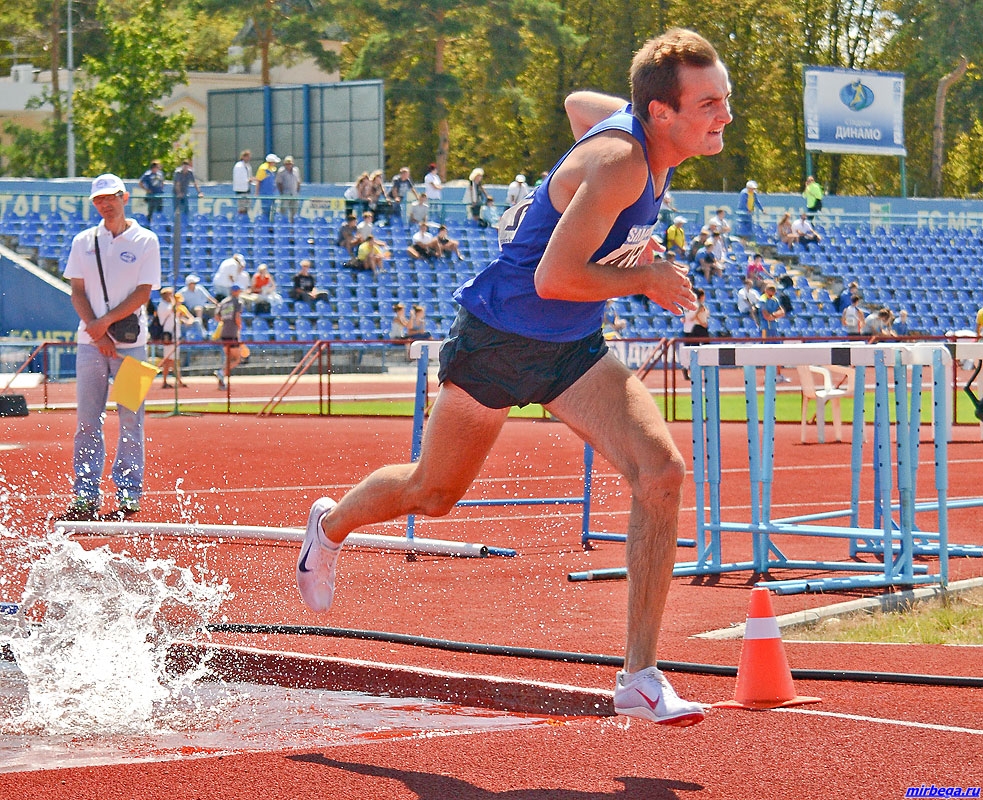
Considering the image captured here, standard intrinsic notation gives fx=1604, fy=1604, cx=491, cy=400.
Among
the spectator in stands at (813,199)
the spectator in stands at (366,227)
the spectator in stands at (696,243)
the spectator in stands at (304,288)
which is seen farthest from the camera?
the spectator in stands at (813,199)

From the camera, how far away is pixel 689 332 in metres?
31.4

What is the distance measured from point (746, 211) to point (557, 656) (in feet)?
122

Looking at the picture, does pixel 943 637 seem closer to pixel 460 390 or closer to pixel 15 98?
pixel 460 390

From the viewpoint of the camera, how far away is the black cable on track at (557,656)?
5608mm

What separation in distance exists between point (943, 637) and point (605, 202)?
3.12 metres

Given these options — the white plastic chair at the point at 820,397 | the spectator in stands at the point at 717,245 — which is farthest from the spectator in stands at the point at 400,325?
the white plastic chair at the point at 820,397

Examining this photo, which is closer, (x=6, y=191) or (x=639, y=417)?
(x=639, y=417)

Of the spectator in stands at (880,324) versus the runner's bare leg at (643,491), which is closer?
the runner's bare leg at (643,491)

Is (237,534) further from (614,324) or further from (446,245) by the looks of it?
(446,245)

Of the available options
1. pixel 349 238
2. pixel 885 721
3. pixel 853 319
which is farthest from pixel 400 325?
pixel 885 721

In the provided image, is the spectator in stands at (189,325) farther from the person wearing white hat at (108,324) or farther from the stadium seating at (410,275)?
the person wearing white hat at (108,324)

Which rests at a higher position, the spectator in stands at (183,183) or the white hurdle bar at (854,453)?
the spectator in stands at (183,183)

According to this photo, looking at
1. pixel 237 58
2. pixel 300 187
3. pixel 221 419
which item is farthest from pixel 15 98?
pixel 221 419

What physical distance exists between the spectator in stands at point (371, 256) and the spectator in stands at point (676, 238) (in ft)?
22.9
